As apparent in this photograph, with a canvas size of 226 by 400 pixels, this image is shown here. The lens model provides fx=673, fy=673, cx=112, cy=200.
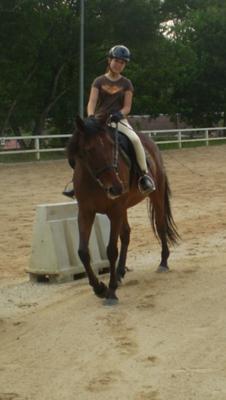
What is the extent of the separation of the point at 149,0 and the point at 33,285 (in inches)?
1197

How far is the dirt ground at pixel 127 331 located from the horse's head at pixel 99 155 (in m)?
1.29

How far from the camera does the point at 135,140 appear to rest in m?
7.83

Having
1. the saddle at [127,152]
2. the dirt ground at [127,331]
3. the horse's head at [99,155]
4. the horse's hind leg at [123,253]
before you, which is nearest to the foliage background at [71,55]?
the dirt ground at [127,331]

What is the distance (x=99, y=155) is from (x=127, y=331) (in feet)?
6.16

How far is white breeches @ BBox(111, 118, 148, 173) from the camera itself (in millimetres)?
7766

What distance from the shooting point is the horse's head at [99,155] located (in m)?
6.97

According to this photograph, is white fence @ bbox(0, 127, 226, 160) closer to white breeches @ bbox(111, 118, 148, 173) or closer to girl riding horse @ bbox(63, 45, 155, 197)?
white breeches @ bbox(111, 118, 148, 173)

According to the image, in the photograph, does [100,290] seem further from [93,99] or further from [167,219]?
[167,219]

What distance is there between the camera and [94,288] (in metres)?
7.41

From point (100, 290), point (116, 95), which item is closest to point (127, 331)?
point (100, 290)

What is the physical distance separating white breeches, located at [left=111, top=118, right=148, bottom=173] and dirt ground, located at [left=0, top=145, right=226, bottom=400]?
4.79ft

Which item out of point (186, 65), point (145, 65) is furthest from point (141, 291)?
point (186, 65)

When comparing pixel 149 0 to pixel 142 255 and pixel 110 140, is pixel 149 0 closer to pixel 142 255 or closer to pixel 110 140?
pixel 142 255

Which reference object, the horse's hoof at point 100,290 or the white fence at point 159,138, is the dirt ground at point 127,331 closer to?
the horse's hoof at point 100,290
